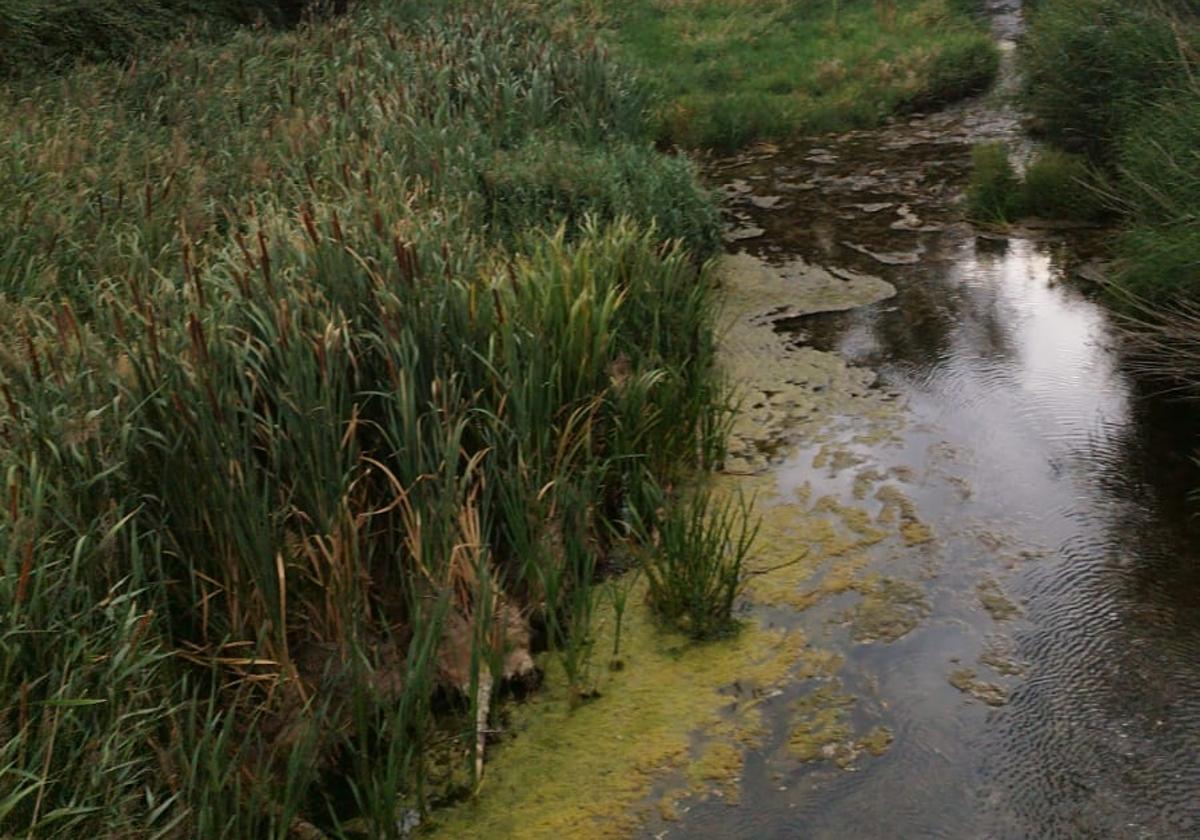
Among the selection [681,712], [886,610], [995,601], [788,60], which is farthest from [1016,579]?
[788,60]

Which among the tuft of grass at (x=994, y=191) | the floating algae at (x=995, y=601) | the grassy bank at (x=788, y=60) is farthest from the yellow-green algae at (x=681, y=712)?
the grassy bank at (x=788, y=60)

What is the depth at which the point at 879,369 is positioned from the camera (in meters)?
5.63

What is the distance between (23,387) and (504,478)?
1412 millimetres

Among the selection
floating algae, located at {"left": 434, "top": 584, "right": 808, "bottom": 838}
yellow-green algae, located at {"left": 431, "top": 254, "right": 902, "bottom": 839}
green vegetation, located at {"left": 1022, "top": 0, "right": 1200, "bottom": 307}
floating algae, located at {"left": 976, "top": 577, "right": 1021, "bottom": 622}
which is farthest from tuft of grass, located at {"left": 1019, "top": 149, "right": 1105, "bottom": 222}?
floating algae, located at {"left": 434, "top": 584, "right": 808, "bottom": 838}

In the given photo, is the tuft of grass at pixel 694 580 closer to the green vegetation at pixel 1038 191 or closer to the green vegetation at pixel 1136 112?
the green vegetation at pixel 1136 112

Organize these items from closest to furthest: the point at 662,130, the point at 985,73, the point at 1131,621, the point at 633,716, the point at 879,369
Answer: the point at 633,716, the point at 1131,621, the point at 879,369, the point at 662,130, the point at 985,73

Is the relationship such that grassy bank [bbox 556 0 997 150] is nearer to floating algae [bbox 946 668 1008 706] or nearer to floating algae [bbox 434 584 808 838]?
floating algae [bbox 434 584 808 838]

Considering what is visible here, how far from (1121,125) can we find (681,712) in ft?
18.4

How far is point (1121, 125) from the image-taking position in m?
7.28

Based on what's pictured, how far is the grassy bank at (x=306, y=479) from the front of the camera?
256cm

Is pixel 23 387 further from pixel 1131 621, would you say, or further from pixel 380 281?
pixel 1131 621

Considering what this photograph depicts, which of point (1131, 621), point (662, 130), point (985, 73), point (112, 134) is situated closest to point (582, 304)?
point (1131, 621)

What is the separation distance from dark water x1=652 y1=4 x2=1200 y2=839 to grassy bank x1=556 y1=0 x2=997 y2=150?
376 centimetres

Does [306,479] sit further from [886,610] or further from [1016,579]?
[1016,579]
